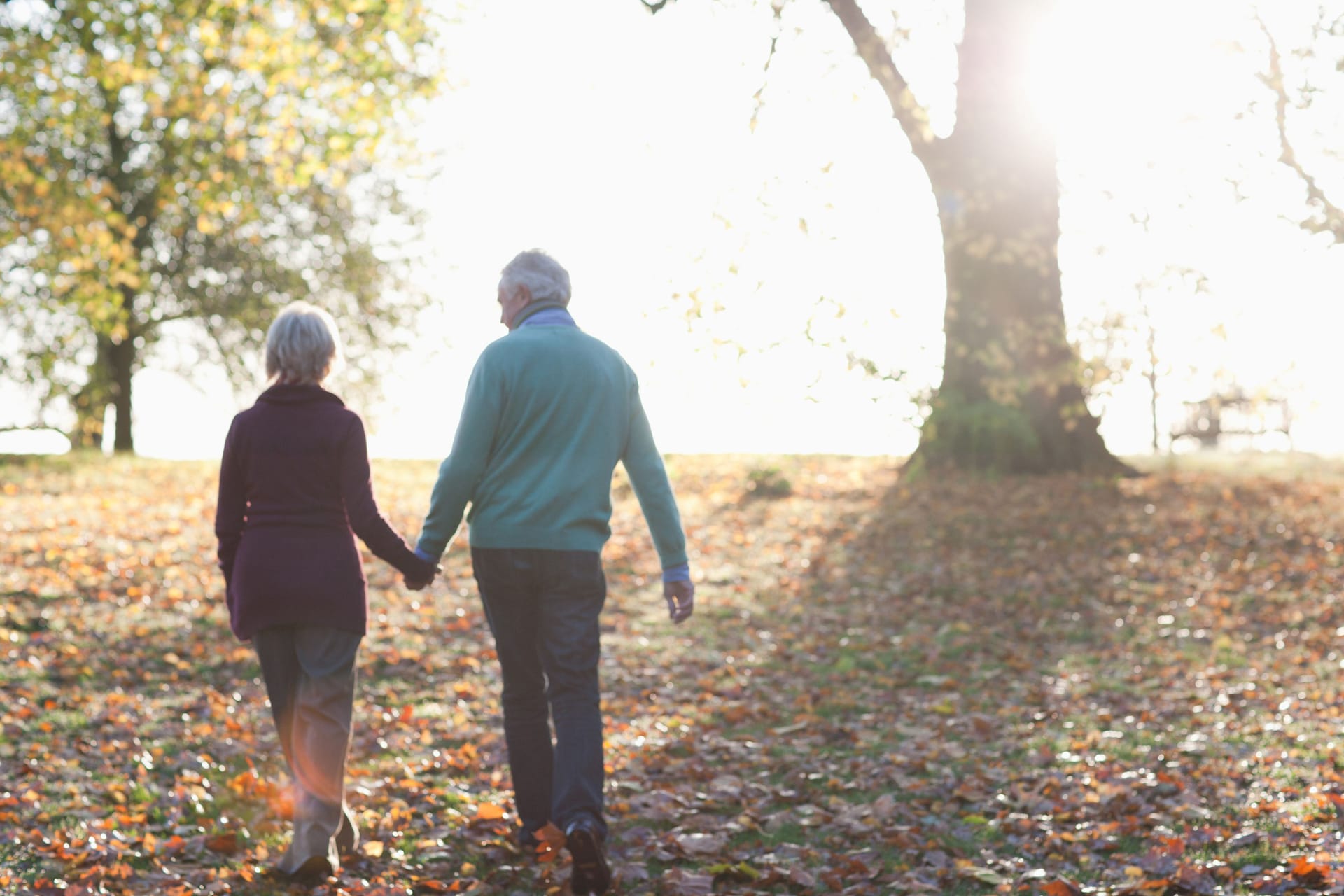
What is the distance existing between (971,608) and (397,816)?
765 centimetres

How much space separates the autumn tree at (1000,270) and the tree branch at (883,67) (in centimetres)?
7

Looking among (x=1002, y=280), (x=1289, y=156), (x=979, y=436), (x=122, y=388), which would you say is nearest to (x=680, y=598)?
(x=1289, y=156)

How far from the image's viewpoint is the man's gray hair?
5125 millimetres

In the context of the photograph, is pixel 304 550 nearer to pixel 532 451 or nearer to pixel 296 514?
pixel 296 514

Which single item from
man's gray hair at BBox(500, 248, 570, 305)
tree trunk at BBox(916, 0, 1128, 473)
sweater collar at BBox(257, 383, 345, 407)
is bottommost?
sweater collar at BBox(257, 383, 345, 407)

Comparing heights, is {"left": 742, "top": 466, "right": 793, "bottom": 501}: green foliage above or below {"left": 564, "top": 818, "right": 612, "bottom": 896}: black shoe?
above

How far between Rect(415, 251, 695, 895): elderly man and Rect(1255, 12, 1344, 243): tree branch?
9.75 meters

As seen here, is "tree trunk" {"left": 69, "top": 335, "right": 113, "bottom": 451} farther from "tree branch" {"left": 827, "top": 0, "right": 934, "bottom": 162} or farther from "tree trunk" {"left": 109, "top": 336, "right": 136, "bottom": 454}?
"tree branch" {"left": 827, "top": 0, "right": 934, "bottom": 162}

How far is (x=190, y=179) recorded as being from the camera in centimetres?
1537

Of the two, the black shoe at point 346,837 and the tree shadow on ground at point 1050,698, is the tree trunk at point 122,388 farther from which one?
the black shoe at point 346,837

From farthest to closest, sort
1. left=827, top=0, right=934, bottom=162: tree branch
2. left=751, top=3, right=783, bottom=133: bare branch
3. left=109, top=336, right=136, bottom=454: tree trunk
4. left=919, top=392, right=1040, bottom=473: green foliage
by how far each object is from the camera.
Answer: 1. left=109, top=336, right=136, bottom=454: tree trunk
2. left=919, top=392, right=1040, bottom=473: green foliage
3. left=827, top=0, right=934, bottom=162: tree branch
4. left=751, top=3, right=783, bottom=133: bare branch

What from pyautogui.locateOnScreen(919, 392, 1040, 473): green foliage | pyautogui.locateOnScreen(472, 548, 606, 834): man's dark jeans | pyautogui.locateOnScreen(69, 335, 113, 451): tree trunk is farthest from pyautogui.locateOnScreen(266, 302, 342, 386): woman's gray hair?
pyautogui.locateOnScreen(69, 335, 113, 451): tree trunk

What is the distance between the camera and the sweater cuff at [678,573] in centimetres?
518

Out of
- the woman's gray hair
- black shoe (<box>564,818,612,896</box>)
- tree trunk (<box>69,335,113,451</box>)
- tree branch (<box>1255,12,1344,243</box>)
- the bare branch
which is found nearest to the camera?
black shoe (<box>564,818,612,896</box>)
